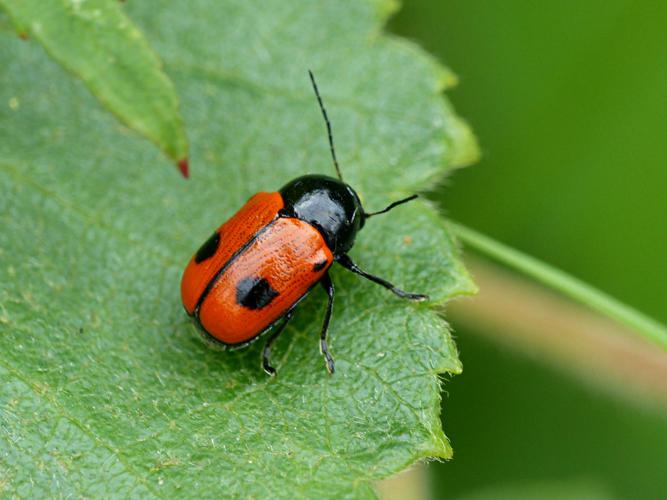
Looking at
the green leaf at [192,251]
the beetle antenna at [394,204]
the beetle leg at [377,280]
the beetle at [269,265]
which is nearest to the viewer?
the green leaf at [192,251]

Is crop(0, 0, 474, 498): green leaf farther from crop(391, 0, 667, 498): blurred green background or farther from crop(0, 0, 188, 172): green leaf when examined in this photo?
crop(391, 0, 667, 498): blurred green background

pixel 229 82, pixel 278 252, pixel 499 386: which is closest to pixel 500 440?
pixel 499 386

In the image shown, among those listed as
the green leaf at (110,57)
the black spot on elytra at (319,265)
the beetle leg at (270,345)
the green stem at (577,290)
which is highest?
the green leaf at (110,57)

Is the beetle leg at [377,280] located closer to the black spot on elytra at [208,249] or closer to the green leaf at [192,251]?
the green leaf at [192,251]

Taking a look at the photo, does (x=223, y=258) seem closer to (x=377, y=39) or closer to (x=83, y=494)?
(x=83, y=494)

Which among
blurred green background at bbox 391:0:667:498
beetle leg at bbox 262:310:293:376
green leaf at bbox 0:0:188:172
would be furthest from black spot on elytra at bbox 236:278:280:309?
blurred green background at bbox 391:0:667:498

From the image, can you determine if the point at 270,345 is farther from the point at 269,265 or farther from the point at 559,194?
the point at 559,194

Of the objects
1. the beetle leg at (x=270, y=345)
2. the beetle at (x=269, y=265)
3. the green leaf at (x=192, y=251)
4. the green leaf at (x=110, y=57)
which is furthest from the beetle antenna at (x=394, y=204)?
the green leaf at (x=110, y=57)
